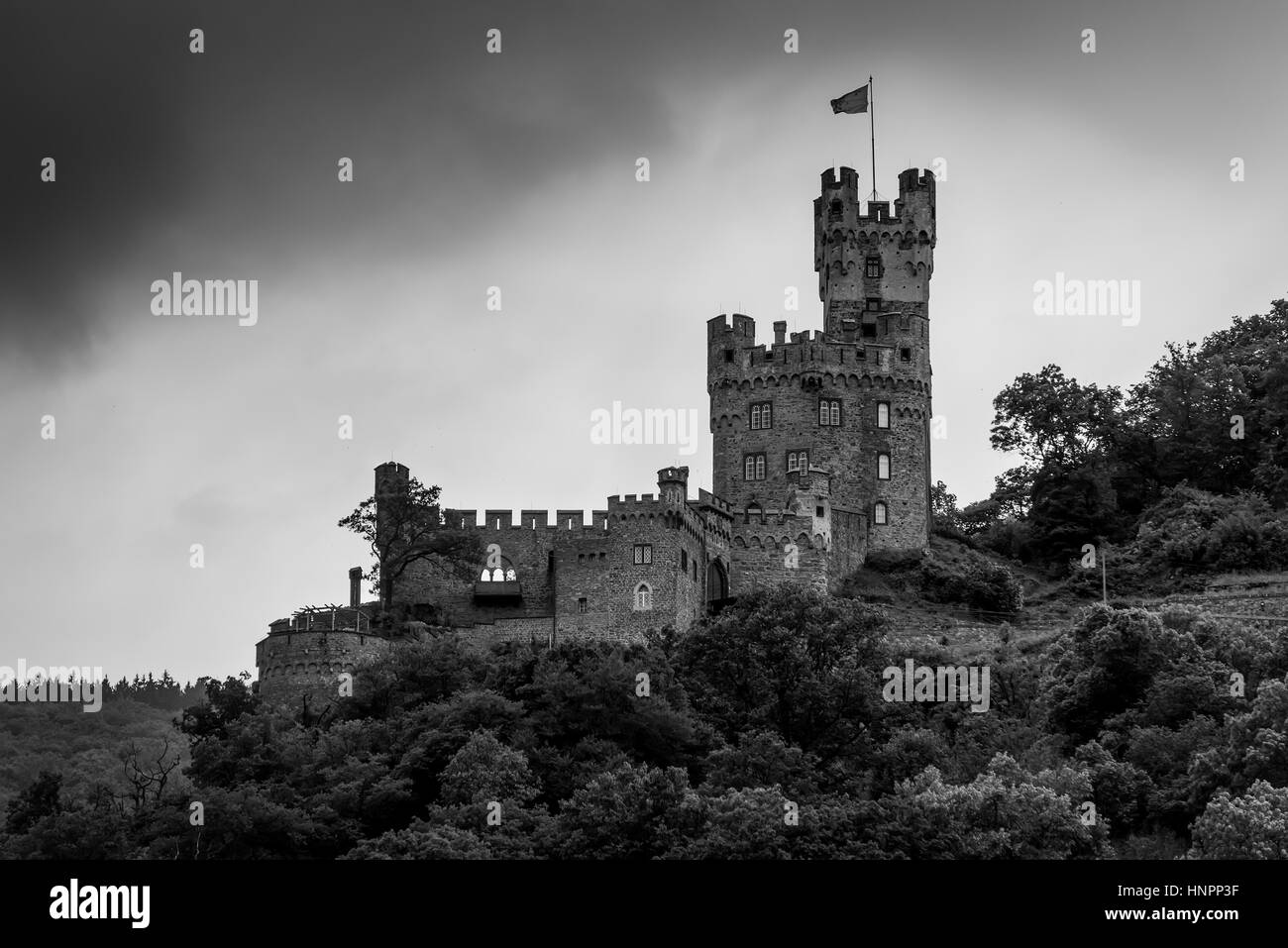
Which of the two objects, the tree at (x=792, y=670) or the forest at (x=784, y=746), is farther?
the tree at (x=792, y=670)

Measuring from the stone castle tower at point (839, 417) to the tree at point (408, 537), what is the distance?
1239 centimetres

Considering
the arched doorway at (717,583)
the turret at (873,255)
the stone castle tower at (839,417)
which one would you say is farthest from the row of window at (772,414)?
the arched doorway at (717,583)

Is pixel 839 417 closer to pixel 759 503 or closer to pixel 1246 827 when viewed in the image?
pixel 759 503

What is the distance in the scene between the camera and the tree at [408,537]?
274 feet

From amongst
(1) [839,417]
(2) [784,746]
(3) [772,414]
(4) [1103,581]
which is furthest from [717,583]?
(2) [784,746]

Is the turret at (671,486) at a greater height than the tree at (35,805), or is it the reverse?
the turret at (671,486)

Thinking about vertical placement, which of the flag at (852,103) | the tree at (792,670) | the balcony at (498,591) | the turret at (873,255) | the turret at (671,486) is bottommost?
the tree at (792,670)

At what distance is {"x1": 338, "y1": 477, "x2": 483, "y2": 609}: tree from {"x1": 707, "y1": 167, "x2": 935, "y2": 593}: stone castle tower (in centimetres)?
1239

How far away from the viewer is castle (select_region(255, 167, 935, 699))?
80938mm

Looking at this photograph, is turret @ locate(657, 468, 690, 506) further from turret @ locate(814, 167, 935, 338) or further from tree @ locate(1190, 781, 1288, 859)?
tree @ locate(1190, 781, 1288, 859)

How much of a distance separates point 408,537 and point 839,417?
63.0 feet

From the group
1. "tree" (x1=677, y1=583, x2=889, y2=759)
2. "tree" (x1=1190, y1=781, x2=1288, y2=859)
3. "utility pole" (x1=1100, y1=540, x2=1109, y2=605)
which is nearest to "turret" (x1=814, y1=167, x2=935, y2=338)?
"utility pole" (x1=1100, y1=540, x2=1109, y2=605)

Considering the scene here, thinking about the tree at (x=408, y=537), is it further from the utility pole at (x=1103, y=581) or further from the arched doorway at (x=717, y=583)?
the utility pole at (x=1103, y=581)

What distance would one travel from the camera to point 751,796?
2393 inches
